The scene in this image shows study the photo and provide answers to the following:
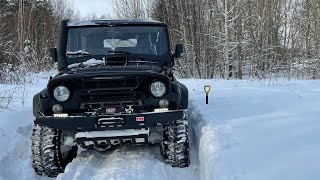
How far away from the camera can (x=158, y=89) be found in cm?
497

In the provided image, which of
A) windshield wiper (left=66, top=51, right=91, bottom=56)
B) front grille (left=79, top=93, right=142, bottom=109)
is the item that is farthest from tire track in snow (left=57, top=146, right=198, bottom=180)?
windshield wiper (left=66, top=51, right=91, bottom=56)

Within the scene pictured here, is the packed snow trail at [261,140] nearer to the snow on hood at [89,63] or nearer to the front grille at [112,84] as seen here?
the front grille at [112,84]

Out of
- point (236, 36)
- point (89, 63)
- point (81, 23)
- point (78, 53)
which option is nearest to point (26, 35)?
point (236, 36)

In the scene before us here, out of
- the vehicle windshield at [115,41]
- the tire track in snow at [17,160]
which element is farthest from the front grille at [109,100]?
the vehicle windshield at [115,41]

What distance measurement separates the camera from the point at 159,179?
4551 mm

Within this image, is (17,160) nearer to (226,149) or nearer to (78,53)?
(78,53)

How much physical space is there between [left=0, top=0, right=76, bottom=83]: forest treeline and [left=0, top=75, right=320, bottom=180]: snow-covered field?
29.9 ft

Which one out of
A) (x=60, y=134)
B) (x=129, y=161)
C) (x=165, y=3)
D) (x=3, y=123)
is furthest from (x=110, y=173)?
(x=165, y=3)

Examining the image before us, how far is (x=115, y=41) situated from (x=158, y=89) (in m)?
1.53

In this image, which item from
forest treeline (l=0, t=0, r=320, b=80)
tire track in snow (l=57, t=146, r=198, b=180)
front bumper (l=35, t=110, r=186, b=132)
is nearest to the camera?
tire track in snow (l=57, t=146, r=198, b=180)

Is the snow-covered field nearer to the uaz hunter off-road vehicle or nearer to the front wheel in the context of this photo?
the front wheel

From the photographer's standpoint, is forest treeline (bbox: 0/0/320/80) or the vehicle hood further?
forest treeline (bbox: 0/0/320/80)

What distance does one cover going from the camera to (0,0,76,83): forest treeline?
16559 millimetres

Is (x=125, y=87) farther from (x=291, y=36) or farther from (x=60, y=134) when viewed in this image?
(x=291, y=36)
